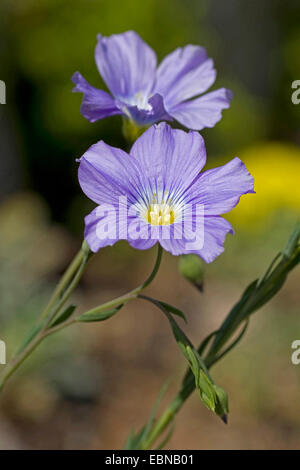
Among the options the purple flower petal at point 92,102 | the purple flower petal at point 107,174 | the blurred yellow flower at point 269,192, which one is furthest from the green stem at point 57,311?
the blurred yellow flower at point 269,192

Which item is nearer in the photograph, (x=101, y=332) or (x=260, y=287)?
(x=260, y=287)

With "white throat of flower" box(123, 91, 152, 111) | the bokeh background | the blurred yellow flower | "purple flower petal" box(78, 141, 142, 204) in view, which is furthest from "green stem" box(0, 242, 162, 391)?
the blurred yellow flower

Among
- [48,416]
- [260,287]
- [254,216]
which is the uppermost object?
[260,287]

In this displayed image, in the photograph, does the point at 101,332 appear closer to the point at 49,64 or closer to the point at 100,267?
A: the point at 100,267

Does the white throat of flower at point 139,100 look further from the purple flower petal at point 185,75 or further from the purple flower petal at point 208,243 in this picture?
the purple flower petal at point 208,243

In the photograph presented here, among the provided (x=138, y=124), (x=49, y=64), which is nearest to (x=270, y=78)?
(x=49, y=64)

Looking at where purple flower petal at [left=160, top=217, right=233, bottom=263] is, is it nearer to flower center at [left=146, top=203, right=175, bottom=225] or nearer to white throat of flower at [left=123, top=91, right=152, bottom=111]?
flower center at [left=146, top=203, right=175, bottom=225]
